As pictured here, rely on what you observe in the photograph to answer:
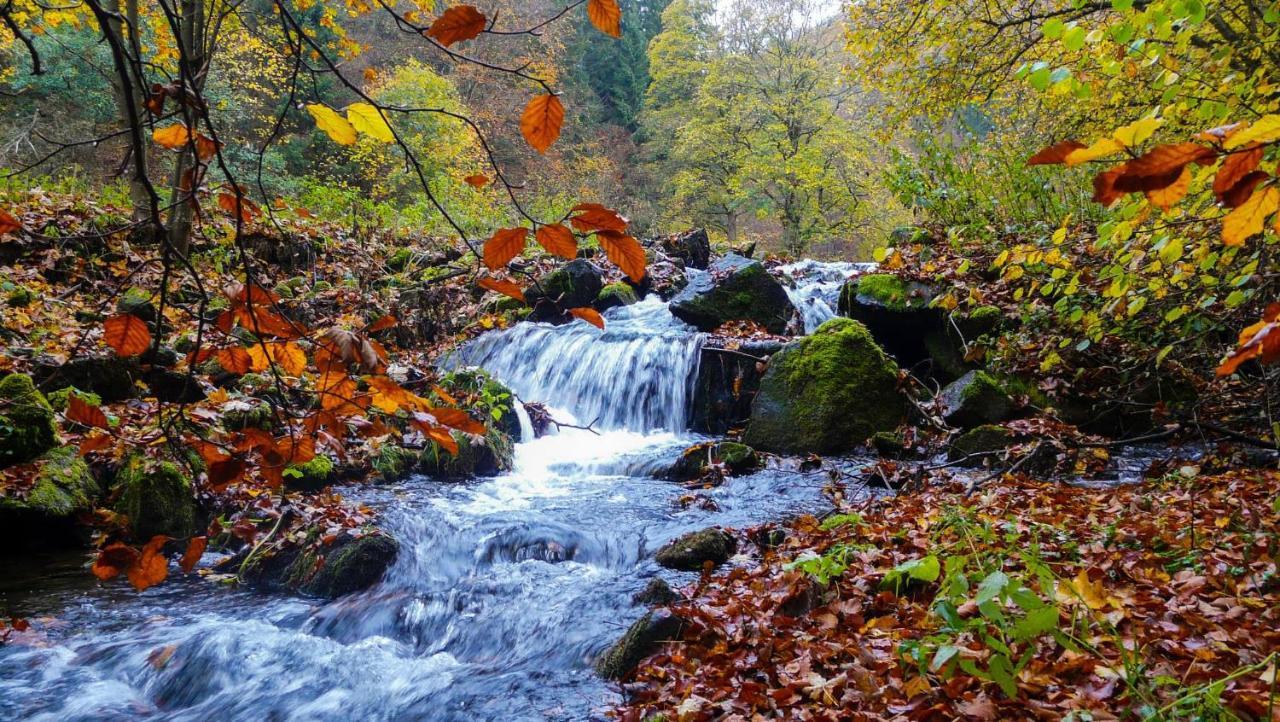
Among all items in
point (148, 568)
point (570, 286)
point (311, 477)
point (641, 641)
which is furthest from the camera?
point (570, 286)

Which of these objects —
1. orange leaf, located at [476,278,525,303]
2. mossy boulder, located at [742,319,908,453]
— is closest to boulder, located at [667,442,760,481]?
mossy boulder, located at [742,319,908,453]

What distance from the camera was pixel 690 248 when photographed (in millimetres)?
15641

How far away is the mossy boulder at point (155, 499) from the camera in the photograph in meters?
5.01

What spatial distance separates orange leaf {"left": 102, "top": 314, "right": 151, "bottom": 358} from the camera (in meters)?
1.43

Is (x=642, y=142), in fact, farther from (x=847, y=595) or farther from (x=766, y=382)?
(x=847, y=595)

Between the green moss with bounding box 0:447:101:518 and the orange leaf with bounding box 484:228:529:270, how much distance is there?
534 cm

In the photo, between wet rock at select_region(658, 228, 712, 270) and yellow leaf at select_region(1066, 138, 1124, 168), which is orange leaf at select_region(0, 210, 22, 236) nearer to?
yellow leaf at select_region(1066, 138, 1124, 168)

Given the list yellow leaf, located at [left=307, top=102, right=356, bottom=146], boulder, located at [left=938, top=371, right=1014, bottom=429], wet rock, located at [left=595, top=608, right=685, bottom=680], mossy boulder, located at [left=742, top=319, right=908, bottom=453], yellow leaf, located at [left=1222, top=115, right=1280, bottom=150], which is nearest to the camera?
yellow leaf, located at [left=1222, top=115, right=1280, bottom=150]

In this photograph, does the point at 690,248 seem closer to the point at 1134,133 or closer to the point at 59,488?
the point at 59,488

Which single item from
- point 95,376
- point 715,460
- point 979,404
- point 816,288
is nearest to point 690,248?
point 816,288

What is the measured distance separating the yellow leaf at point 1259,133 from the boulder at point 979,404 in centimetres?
638

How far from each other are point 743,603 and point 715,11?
25.4 meters

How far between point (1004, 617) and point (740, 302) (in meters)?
8.65

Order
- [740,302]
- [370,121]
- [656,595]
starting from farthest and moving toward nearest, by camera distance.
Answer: [740,302]
[656,595]
[370,121]
